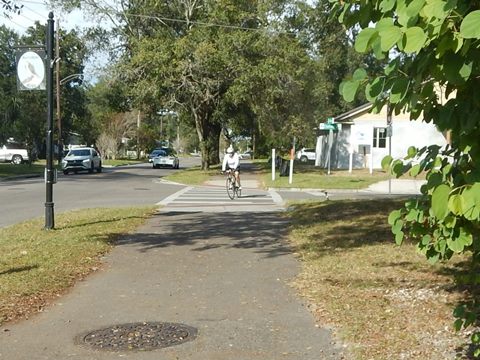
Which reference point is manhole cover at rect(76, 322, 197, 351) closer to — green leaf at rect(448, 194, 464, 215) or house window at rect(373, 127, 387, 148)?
green leaf at rect(448, 194, 464, 215)

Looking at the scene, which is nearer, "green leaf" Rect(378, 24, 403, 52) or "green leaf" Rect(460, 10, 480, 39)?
"green leaf" Rect(460, 10, 480, 39)

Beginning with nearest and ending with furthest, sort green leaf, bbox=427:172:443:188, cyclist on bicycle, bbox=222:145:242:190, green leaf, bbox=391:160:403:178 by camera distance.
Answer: green leaf, bbox=427:172:443:188 → green leaf, bbox=391:160:403:178 → cyclist on bicycle, bbox=222:145:242:190

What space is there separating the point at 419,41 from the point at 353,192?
23.2 meters

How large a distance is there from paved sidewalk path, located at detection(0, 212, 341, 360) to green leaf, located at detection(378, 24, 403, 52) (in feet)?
10.6

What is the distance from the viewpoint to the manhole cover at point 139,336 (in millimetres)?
5234

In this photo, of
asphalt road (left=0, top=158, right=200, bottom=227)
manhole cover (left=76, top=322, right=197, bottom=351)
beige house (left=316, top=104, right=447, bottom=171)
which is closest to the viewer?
manhole cover (left=76, top=322, right=197, bottom=351)

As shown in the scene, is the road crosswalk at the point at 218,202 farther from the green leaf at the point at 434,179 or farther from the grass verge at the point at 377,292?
the green leaf at the point at 434,179

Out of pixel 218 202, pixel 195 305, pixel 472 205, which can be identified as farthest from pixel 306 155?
pixel 472 205

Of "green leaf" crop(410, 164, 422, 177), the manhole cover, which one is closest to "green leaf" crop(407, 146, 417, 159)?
"green leaf" crop(410, 164, 422, 177)

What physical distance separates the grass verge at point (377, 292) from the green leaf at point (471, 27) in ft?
10.7

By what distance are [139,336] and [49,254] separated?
163 inches

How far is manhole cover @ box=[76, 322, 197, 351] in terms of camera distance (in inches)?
206

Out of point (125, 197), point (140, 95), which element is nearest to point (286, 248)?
point (125, 197)

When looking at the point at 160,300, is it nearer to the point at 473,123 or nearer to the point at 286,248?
the point at 286,248
